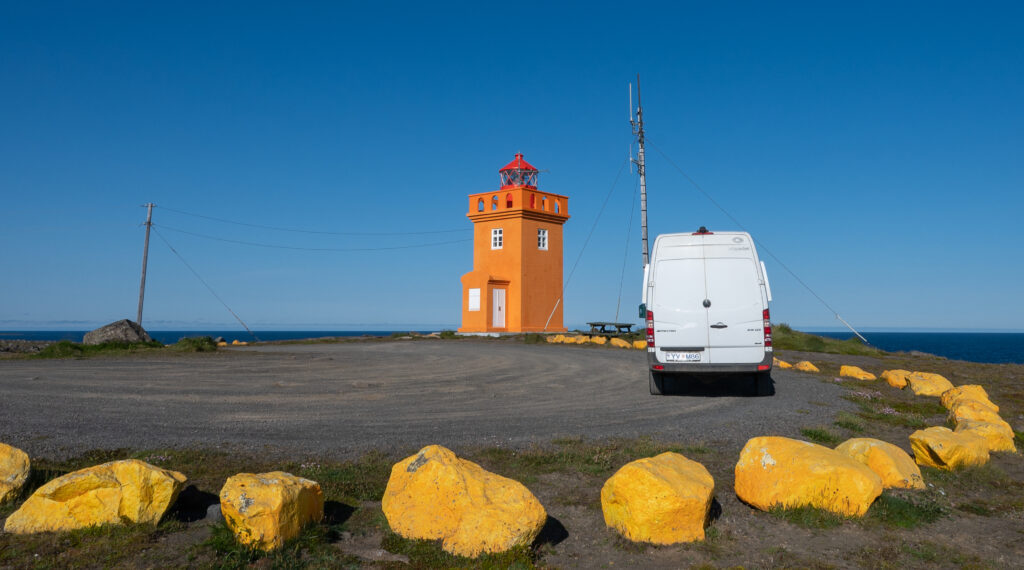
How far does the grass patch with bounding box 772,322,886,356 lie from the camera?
83.6 ft

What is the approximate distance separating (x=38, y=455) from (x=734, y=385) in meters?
11.9

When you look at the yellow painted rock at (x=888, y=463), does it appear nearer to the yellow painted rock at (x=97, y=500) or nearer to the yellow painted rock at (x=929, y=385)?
the yellow painted rock at (x=97, y=500)

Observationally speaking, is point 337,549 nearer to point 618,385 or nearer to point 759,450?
point 759,450

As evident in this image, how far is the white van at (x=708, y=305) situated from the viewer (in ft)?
36.6

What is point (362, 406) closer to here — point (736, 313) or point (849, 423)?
point (736, 313)

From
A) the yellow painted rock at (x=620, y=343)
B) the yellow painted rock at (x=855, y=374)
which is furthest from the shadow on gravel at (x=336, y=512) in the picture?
the yellow painted rock at (x=620, y=343)

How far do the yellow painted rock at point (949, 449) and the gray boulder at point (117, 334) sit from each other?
25.9 meters

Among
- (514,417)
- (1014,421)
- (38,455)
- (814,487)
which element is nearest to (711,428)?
(514,417)

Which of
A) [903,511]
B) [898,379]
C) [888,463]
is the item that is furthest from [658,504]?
[898,379]

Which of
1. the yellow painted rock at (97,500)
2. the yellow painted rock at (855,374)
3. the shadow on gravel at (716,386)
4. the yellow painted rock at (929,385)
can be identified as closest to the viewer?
the yellow painted rock at (97,500)

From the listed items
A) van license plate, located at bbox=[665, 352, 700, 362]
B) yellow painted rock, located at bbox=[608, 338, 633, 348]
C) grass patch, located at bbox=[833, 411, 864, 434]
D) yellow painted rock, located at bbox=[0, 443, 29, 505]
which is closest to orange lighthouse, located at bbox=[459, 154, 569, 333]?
yellow painted rock, located at bbox=[608, 338, 633, 348]

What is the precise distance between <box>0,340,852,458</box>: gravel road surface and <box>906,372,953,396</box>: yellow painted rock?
65.6 inches

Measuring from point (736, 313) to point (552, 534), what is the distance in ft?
25.6

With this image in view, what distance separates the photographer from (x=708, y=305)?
37.0 ft
